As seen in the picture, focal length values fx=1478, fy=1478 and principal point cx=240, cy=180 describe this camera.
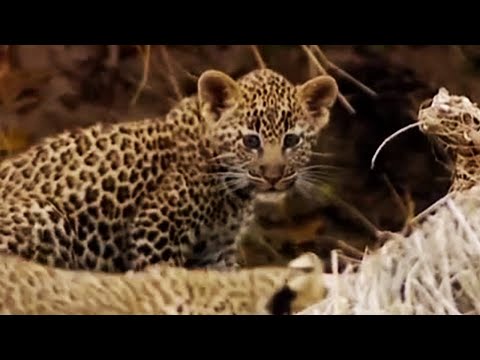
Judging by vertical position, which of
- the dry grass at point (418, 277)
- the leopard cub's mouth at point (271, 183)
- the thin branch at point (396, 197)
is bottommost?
the dry grass at point (418, 277)

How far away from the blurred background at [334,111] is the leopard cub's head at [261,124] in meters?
0.02

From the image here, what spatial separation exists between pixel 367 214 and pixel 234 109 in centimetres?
33

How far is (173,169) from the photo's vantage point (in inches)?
113

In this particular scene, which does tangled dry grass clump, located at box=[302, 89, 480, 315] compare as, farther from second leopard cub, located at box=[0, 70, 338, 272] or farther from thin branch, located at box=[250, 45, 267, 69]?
thin branch, located at box=[250, 45, 267, 69]

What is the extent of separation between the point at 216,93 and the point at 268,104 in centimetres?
10

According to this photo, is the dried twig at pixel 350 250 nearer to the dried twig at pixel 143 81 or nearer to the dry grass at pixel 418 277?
the dry grass at pixel 418 277

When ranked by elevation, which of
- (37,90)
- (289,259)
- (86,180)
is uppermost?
(37,90)

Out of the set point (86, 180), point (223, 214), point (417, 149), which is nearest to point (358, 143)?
point (417, 149)

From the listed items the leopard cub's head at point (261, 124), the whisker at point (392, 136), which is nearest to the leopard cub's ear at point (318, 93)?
the leopard cub's head at point (261, 124)

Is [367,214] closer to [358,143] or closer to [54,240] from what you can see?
[358,143]

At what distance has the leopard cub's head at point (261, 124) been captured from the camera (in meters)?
2.86

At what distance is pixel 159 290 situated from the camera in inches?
112

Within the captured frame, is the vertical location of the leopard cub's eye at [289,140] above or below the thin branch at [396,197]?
above
